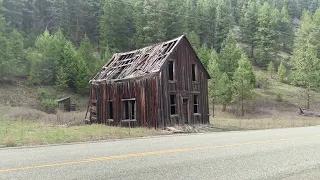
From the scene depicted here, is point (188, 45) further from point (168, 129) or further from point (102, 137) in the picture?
point (102, 137)

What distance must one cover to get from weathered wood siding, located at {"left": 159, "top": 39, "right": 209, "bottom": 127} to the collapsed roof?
2.20 ft

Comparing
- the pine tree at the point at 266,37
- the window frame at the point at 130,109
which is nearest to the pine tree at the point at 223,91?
the window frame at the point at 130,109

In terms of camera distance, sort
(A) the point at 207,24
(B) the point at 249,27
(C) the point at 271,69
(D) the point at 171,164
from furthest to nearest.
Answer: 1. (B) the point at 249,27
2. (A) the point at 207,24
3. (C) the point at 271,69
4. (D) the point at 171,164

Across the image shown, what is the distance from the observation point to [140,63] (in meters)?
27.0

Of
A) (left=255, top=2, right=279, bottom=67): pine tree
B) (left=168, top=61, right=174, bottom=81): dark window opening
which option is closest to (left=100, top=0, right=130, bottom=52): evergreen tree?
(left=255, top=2, right=279, bottom=67): pine tree

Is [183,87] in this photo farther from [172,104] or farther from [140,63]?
[140,63]

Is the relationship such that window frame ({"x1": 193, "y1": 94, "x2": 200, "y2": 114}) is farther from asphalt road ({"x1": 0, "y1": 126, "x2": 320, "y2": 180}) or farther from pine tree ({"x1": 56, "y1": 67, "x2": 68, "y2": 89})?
pine tree ({"x1": 56, "y1": 67, "x2": 68, "y2": 89})

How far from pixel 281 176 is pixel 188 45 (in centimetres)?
1995

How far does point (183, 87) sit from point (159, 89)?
108 inches

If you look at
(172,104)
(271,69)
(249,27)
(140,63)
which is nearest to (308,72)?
(271,69)

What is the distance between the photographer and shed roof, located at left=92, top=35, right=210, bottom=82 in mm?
24812

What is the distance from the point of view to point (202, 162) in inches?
325

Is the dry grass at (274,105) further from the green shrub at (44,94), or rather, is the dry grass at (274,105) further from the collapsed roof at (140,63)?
the green shrub at (44,94)

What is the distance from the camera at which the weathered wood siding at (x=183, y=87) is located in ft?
78.5
